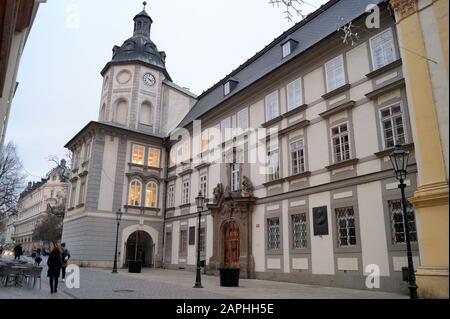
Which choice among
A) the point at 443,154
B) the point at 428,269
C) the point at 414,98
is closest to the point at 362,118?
the point at 414,98

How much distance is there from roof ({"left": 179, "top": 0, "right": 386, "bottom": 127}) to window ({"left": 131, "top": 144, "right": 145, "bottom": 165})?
536 cm

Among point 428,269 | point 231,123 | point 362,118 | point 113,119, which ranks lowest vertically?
point 428,269

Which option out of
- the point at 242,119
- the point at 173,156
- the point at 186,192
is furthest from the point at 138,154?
the point at 242,119

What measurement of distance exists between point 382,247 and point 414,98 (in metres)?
6.61

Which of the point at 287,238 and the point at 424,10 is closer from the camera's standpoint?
the point at 424,10

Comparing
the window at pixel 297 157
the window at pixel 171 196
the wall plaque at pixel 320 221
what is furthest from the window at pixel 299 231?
the window at pixel 171 196

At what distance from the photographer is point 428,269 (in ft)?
28.2

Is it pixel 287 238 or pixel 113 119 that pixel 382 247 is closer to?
pixel 287 238

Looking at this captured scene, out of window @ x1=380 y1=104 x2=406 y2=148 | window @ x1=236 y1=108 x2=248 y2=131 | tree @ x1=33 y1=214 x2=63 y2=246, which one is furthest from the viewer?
tree @ x1=33 y1=214 x2=63 y2=246

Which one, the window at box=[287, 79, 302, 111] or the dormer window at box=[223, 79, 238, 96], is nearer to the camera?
the window at box=[287, 79, 302, 111]

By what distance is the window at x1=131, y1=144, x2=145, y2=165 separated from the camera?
31234 millimetres

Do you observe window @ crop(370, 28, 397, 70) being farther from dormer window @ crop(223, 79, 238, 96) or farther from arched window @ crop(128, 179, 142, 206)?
arched window @ crop(128, 179, 142, 206)

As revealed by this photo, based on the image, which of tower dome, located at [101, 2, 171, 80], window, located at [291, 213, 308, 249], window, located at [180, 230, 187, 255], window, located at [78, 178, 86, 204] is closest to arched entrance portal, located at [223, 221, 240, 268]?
window, located at [291, 213, 308, 249]

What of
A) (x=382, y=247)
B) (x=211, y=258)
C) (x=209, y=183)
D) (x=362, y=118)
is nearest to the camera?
(x=382, y=247)
